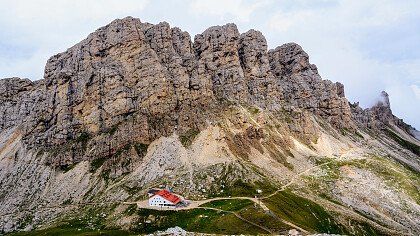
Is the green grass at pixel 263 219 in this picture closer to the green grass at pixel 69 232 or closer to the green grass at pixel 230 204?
the green grass at pixel 230 204

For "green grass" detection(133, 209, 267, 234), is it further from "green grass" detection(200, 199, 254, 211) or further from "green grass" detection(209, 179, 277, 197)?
"green grass" detection(209, 179, 277, 197)

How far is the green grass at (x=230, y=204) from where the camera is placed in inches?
6240

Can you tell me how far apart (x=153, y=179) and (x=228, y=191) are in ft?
122

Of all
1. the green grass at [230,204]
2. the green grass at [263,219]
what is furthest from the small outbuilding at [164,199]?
the green grass at [263,219]

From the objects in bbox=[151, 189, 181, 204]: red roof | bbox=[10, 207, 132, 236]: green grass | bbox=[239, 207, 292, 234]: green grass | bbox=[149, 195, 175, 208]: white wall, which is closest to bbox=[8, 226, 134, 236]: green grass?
bbox=[10, 207, 132, 236]: green grass

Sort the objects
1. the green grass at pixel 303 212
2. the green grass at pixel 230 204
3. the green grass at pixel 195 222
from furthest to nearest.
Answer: the green grass at pixel 230 204 < the green grass at pixel 303 212 < the green grass at pixel 195 222

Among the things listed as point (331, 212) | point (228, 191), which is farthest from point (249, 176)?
point (331, 212)

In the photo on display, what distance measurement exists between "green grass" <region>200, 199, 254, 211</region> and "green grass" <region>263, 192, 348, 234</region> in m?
8.09

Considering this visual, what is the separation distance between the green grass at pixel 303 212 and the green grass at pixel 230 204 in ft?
26.5

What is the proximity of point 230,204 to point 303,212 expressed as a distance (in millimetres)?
29737

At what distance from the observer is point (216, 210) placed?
516 ft

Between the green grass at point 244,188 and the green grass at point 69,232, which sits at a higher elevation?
the green grass at point 244,188

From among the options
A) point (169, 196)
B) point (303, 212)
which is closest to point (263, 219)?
point (303, 212)

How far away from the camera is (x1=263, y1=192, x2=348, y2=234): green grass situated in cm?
15812
